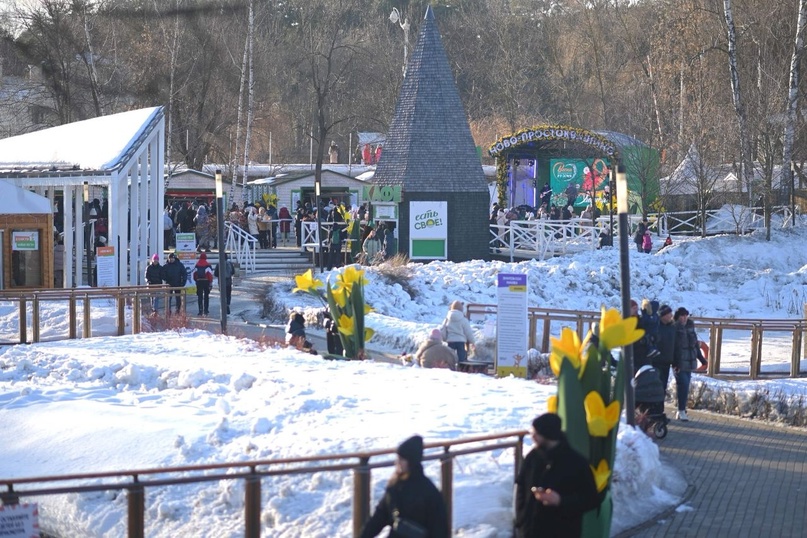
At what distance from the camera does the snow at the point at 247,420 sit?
9.00 meters

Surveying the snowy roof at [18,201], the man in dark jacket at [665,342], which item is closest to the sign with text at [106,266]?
the snowy roof at [18,201]

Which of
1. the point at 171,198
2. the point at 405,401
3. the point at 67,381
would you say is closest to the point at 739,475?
the point at 405,401

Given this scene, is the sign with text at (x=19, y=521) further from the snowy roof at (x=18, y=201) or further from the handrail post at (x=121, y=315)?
the snowy roof at (x=18, y=201)

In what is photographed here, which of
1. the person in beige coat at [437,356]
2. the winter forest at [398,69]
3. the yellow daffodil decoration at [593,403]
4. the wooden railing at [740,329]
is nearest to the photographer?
the yellow daffodil decoration at [593,403]

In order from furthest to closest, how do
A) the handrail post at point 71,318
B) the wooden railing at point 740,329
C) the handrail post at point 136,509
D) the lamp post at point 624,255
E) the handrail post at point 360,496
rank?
the handrail post at point 71,318 → the wooden railing at point 740,329 → the lamp post at point 624,255 → the handrail post at point 360,496 → the handrail post at point 136,509

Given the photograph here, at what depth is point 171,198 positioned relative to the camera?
46938 millimetres

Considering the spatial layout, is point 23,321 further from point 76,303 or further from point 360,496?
point 360,496

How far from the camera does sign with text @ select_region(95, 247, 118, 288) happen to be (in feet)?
80.4

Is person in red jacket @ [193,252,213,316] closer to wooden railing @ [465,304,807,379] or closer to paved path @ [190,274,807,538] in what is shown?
wooden railing @ [465,304,807,379]

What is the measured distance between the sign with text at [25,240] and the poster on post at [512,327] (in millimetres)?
12997

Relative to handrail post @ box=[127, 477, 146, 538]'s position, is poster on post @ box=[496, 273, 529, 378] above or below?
above

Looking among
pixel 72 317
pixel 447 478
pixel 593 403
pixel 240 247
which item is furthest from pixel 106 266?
pixel 593 403

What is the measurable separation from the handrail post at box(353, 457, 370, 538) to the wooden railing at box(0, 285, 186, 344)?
12.4 metres

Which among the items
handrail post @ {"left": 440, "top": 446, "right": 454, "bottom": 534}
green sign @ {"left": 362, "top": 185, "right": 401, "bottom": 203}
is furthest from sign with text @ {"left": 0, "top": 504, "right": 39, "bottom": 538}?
green sign @ {"left": 362, "top": 185, "right": 401, "bottom": 203}
